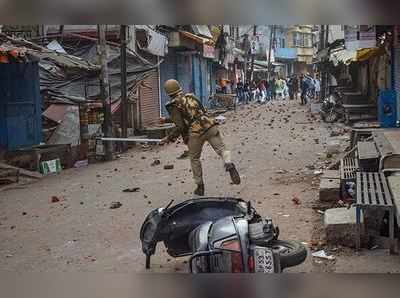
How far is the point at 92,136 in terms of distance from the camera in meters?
13.7

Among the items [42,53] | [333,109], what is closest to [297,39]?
[333,109]

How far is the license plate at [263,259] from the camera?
3863mm

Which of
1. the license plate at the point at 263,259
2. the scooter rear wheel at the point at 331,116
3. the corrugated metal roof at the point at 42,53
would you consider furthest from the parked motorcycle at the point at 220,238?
the scooter rear wheel at the point at 331,116

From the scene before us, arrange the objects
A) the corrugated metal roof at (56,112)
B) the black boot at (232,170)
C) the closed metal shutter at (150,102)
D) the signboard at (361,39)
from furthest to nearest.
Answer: the closed metal shutter at (150,102) → the corrugated metal roof at (56,112) → the signboard at (361,39) → the black boot at (232,170)

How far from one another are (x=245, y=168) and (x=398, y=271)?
20.2ft

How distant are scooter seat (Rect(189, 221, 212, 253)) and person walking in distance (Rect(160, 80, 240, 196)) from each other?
11.3ft

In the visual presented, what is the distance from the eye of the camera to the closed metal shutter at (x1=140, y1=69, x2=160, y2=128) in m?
19.6

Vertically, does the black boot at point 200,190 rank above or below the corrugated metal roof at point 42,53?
below

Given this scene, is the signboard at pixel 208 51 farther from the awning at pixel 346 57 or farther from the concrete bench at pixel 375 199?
the concrete bench at pixel 375 199

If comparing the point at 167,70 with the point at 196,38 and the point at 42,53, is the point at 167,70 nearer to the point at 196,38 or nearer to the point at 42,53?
the point at 196,38

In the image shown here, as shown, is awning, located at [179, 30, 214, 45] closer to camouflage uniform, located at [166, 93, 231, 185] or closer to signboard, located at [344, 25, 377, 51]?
signboard, located at [344, 25, 377, 51]

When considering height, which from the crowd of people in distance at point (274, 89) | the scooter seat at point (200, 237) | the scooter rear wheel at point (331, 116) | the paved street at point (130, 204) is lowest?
the paved street at point (130, 204)

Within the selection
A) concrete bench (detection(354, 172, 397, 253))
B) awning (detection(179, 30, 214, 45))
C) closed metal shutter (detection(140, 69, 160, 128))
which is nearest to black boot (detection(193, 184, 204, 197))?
concrete bench (detection(354, 172, 397, 253))

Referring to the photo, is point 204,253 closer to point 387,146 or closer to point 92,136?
point 387,146
